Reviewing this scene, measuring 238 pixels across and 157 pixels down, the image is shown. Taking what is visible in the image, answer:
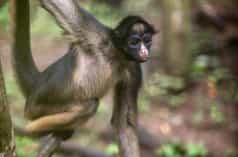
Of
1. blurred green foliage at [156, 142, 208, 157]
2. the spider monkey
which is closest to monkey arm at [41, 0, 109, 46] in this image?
the spider monkey

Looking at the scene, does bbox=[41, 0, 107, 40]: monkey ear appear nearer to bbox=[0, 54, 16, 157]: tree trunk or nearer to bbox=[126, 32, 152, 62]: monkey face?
bbox=[126, 32, 152, 62]: monkey face

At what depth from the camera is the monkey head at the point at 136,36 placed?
202 inches

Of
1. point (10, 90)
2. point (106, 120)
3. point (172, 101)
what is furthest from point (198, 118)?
point (10, 90)

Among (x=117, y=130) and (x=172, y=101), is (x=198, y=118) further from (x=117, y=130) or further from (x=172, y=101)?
(x=117, y=130)

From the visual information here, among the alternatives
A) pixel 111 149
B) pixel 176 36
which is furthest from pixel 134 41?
pixel 176 36

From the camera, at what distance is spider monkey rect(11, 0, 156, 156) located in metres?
5.16

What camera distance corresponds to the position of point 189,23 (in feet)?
33.9

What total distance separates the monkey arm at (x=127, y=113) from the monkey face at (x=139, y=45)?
1.63ft

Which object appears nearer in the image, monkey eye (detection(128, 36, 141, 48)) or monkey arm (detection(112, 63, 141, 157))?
monkey eye (detection(128, 36, 141, 48))

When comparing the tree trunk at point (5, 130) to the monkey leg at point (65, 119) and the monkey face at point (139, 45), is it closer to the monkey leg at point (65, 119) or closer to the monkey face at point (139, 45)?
the monkey leg at point (65, 119)

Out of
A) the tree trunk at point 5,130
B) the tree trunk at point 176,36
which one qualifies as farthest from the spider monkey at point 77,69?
the tree trunk at point 176,36

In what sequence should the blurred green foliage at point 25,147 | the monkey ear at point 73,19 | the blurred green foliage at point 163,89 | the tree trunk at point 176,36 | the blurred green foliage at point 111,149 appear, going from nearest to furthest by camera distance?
the monkey ear at point 73,19, the blurred green foliage at point 25,147, the blurred green foliage at point 111,149, the tree trunk at point 176,36, the blurred green foliage at point 163,89

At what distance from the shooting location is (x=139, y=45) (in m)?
5.15

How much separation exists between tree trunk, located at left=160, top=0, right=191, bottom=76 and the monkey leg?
4.98 m
